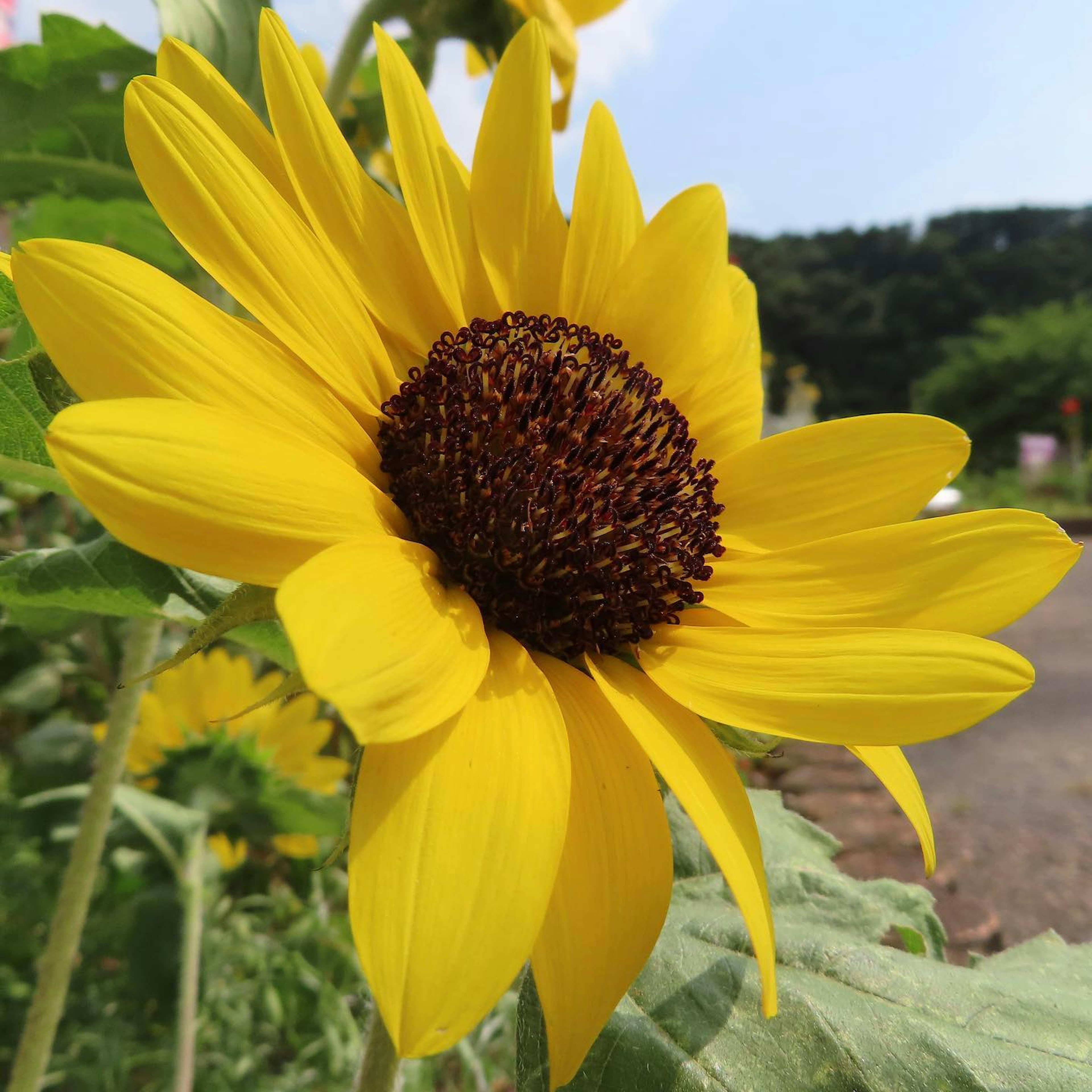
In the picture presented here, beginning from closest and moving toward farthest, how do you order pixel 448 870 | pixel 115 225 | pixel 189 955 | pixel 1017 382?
pixel 448 870
pixel 189 955
pixel 115 225
pixel 1017 382

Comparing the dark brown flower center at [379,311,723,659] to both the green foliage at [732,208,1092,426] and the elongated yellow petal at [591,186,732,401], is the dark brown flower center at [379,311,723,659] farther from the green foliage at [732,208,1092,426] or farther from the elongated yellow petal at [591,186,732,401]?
the green foliage at [732,208,1092,426]

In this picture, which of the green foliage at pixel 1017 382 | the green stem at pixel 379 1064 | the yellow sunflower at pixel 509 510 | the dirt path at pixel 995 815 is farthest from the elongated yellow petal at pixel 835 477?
the green foliage at pixel 1017 382

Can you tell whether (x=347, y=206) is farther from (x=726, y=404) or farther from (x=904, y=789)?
(x=904, y=789)

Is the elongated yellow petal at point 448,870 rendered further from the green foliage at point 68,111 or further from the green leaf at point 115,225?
the green leaf at point 115,225

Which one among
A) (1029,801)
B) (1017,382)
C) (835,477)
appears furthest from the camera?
(1017,382)

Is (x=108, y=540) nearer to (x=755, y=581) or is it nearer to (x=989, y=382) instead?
(x=755, y=581)

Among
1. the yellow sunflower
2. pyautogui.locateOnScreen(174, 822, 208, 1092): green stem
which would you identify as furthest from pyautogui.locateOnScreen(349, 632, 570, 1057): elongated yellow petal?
pyautogui.locateOnScreen(174, 822, 208, 1092): green stem

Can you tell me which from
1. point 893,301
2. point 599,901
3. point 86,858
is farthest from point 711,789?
point 893,301

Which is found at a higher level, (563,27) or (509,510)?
(563,27)
